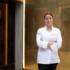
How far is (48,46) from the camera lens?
6367 millimetres

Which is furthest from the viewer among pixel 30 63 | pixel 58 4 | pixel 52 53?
pixel 30 63

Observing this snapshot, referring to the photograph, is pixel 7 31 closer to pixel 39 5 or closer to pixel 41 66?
pixel 39 5

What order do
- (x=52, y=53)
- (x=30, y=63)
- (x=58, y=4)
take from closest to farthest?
(x=52, y=53)
(x=58, y=4)
(x=30, y=63)

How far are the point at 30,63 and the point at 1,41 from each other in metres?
1.30

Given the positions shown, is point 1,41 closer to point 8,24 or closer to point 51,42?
point 8,24

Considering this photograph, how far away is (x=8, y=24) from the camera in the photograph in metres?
10.9

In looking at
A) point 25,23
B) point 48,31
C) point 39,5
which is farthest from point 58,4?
point 48,31

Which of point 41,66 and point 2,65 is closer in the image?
point 41,66

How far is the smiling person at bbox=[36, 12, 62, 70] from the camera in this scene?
6.40 meters

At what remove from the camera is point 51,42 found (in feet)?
21.2

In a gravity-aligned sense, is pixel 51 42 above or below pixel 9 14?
below

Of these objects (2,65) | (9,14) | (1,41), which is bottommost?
(2,65)

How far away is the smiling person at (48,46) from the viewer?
6402 millimetres

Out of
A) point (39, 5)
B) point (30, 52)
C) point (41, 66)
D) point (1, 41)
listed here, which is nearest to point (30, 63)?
point (30, 52)
